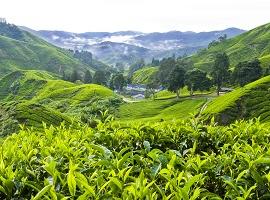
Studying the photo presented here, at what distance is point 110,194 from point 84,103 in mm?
179721

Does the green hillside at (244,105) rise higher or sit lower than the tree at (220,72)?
lower

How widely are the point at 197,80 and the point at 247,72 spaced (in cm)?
1920

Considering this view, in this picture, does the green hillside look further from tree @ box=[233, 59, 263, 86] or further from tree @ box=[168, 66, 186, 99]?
tree @ box=[168, 66, 186, 99]

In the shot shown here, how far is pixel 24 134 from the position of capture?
12.2 m

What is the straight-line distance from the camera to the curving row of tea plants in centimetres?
693

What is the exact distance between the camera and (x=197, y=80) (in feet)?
562

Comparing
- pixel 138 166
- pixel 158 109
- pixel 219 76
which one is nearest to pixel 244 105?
pixel 219 76

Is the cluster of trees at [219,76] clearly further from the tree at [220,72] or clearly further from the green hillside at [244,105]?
the green hillside at [244,105]

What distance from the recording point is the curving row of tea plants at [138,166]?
22.7 feet

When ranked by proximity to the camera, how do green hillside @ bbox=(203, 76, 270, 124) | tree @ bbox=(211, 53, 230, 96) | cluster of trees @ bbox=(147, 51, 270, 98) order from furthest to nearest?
tree @ bbox=(211, 53, 230, 96) → cluster of trees @ bbox=(147, 51, 270, 98) → green hillside @ bbox=(203, 76, 270, 124)

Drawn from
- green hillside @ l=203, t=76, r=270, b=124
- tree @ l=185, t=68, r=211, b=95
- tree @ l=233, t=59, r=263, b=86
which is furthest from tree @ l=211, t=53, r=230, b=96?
green hillside @ l=203, t=76, r=270, b=124

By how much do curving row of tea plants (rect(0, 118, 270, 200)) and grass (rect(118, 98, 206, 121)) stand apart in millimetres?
129246

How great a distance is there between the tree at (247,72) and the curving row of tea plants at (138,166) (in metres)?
159

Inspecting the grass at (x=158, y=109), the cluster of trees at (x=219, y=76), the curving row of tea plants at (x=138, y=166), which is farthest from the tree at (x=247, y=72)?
the curving row of tea plants at (x=138, y=166)
